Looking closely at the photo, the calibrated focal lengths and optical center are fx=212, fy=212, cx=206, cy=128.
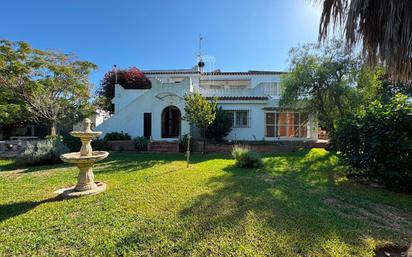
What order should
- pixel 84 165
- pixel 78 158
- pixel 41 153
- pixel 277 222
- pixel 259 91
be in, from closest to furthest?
pixel 277 222 < pixel 78 158 < pixel 84 165 < pixel 41 153 < pixel 259 91

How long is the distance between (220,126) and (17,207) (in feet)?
46.2

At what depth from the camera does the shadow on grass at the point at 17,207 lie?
5.44 m

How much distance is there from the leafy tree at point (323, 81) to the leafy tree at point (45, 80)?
54.6 feet

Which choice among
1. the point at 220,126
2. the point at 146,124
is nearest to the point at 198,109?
the point at 220,126

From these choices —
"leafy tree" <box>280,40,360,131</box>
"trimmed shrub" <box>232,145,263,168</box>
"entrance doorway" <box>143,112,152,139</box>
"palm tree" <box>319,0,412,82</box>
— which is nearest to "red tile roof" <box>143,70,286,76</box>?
"entrance doorway" <box>143,112,152,139</box>

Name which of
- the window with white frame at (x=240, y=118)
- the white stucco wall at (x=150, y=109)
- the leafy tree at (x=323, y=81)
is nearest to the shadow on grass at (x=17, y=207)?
the white stucco wall at (x=150, y=109)

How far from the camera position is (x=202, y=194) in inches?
269

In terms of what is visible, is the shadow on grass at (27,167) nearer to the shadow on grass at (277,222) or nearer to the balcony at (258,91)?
the shadow on grass at (277,222)

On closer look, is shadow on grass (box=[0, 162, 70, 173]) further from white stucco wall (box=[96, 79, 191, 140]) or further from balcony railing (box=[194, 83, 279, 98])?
balcony railing (box=[194, 83, 279, 98])

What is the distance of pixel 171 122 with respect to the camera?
22172 mm

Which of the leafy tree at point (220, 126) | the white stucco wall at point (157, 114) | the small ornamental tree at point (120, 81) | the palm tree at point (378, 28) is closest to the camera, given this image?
the palm tree at point (378, 28)

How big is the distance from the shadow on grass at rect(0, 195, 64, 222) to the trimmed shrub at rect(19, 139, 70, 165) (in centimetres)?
726

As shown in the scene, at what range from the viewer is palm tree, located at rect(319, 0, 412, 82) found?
14.1 feet

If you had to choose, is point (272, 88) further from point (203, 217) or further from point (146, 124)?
point (203, 217)
